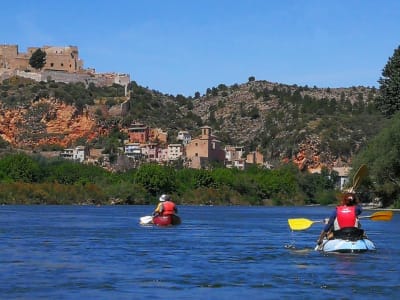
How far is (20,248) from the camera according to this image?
34094 millimetres

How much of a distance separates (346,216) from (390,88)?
180 feet

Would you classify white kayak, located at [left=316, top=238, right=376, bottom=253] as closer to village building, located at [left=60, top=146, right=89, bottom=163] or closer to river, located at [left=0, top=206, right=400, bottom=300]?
river, located at [left=0, top=206, right=400, bottom=300]

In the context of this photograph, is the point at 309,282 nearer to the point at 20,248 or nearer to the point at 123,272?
the point at 123,272

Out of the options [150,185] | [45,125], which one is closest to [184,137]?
[45,125]

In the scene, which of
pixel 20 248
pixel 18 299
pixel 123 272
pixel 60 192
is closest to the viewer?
pixel 18 299

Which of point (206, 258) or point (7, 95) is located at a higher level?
point (7, 95)

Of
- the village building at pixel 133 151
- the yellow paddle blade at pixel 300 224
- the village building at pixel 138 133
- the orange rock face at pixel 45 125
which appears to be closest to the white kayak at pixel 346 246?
the yellow paddle blade at pixel 300 224

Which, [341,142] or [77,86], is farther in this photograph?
[77,86]

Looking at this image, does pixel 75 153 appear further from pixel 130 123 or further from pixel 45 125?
pixel 130 123

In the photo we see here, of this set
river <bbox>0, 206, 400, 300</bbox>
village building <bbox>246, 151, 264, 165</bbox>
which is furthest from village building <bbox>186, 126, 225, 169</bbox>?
river <bbox>0, 206, 400, 300</bbox>

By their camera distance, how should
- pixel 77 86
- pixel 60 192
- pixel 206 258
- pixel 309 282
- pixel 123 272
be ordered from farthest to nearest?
pixel 77 86 → pixel 60 192 → pixel 206 258 → pixel 123 272 → pixel 309 282

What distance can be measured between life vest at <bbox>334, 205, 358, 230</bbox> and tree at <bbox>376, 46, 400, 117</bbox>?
53598mm

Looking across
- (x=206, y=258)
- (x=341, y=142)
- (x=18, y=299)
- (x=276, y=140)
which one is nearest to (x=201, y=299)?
(x=18, y=299)

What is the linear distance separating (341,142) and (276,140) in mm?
17358
